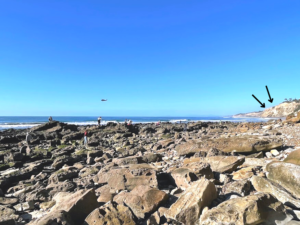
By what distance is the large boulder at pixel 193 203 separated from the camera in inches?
137

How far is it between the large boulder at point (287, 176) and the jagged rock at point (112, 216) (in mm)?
3266

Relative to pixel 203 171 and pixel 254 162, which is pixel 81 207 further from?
pixel 254 162

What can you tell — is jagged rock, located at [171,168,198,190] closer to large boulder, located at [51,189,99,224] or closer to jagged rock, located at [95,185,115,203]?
jagged rock, located at [95,185,115,203]

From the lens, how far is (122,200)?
447 centimetres

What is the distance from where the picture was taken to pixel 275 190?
4160 mm

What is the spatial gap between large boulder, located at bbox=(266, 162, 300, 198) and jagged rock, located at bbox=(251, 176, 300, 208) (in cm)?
29

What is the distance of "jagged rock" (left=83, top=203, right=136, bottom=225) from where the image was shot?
362cm

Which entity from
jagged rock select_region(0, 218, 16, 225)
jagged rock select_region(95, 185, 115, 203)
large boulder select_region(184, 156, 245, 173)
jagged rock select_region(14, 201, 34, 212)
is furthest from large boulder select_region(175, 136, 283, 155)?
jagged rock select_region(0, 218, 16, 225)

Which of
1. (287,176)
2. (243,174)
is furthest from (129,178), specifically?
(287,176)

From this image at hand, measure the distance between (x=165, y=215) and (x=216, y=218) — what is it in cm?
101

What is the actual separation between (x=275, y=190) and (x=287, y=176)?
59cm

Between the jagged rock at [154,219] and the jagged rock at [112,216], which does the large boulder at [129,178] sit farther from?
the jagged rock at [112,216]

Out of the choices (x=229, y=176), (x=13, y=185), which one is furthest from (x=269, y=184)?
(x=13, y=185)

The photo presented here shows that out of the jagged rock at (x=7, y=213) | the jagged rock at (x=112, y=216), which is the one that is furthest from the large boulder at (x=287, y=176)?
the jagged rock at (x=7, y=213)
